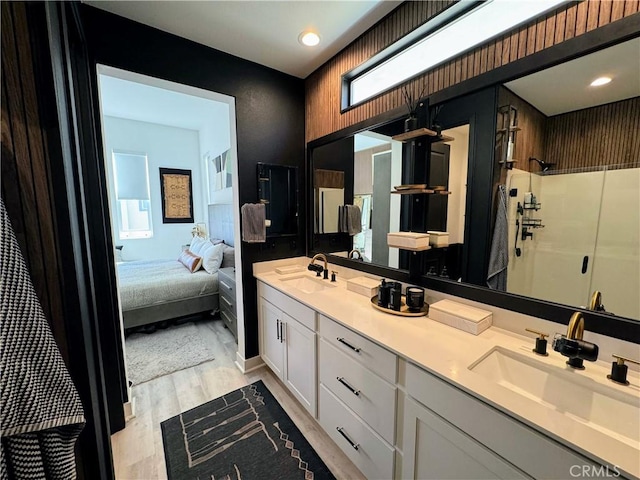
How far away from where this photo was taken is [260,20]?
5.53ft

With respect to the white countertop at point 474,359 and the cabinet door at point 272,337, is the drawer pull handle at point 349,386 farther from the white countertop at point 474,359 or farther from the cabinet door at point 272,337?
the cabinet door at point 272,337

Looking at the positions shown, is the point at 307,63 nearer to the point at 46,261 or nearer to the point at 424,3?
the point at 424,3

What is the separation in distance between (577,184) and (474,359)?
0.87m

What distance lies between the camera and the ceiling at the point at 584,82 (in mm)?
954

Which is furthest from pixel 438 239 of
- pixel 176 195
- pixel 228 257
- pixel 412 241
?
pixel 176 195

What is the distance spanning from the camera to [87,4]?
1566 millimetres

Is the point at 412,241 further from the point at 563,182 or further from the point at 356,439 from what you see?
the point at 356,439

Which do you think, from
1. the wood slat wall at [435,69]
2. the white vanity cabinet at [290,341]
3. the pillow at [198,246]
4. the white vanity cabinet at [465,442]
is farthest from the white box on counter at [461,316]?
the pillow at [198,246]

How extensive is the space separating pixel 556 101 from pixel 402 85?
81cm

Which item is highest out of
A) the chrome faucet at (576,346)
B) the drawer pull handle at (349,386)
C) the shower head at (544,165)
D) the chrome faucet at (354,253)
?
the shower head at (544,165)

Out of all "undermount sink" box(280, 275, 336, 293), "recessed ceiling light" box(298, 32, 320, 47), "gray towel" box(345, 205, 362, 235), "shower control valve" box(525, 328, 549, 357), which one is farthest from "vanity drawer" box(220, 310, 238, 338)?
"recessed ceiling light" box(298, 32, 320, 47)

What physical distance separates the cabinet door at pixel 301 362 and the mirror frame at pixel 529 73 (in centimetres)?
75

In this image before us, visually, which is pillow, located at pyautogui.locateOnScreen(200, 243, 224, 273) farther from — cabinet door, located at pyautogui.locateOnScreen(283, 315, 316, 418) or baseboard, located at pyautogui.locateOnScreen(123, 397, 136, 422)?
cabinet door, located at pyautogui.locateOnScreen(283, 315, 316, 418)

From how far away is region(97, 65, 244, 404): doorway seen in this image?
2906 mm
